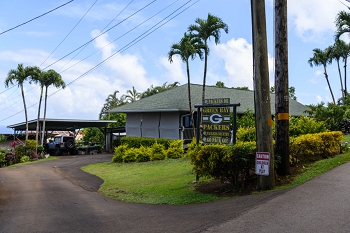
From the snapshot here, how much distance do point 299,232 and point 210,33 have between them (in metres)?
17.9

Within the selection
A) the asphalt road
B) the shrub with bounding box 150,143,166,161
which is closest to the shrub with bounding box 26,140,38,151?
the shrub with bounding box 150,143,166,161

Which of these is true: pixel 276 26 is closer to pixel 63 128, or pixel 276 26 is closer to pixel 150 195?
pixel 150 195

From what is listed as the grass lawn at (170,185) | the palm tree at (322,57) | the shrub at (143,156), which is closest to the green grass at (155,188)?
the grass lawn at (170,185)

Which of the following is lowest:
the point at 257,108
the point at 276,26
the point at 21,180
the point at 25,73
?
the point at 21,180

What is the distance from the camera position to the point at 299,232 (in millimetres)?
5691

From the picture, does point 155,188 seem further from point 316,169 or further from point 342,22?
point 342,22

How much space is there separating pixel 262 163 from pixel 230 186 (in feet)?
4.04

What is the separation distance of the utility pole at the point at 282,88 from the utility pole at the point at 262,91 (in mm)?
951

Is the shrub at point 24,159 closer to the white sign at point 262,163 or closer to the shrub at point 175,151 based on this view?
the shrub at point 175,151

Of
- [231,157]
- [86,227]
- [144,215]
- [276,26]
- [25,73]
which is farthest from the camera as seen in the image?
[25,73]

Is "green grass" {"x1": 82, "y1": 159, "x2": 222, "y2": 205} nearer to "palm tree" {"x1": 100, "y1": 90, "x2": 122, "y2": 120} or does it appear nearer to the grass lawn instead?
the grass lawn

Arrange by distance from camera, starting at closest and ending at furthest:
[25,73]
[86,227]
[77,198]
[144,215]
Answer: [86,227], [144,215], [77,198], [25,73]

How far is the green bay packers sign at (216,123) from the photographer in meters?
11.5

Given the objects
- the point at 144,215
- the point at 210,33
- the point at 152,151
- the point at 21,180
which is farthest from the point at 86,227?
the point at 210,33
